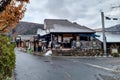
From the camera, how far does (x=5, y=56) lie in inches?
332

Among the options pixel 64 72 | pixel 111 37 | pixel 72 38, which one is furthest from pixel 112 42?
pixel 64 72

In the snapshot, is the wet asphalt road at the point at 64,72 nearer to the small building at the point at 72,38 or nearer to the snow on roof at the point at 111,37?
the small building at the point at 72,38

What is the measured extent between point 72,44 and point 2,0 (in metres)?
41.8

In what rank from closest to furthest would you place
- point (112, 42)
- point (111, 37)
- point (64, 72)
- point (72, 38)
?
point (64, 72) < point (72, 38) < point (112, 42) < point (111, 37)

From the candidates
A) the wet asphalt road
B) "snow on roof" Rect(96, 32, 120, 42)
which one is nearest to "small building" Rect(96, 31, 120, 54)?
"snow on roof" Rect(96, 32, 120, 42)

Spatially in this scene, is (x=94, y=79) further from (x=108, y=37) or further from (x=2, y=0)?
(x=108, y=37)

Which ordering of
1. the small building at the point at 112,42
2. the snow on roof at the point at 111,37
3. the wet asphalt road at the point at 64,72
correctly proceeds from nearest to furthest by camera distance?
the wet asphalt road at the point at 64,72 → the small building at the point at 112,42 → the snow on roof at the point at 111,37

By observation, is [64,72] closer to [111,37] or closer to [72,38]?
[72,38]

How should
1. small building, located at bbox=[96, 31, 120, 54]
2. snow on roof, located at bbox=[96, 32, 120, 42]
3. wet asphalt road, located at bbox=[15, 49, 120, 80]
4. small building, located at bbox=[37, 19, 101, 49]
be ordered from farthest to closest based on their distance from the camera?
snow on roof, located at bbox=[96, 32, 120, 42]
small building, located at bbox=[37, 19, 101, 49]
small building, located at bbox=[96, 31, 120, 54]
wet asphalt road, located at bbox=[15, 49, 120, 80]

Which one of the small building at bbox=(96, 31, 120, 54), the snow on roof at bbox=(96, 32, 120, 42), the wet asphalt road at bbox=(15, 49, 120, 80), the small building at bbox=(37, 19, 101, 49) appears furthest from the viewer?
the snow on roof at bbox=(96, 32, 120, 42)

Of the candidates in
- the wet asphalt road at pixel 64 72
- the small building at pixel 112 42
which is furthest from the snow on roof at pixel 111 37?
the wet asphalt road at pixel 64 72

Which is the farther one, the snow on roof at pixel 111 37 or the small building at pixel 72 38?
the snow on roof at pixel 111 37

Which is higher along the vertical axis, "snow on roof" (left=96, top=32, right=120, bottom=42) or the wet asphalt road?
"snow on roof" (left=96, top=32, right=120, bottom=42)

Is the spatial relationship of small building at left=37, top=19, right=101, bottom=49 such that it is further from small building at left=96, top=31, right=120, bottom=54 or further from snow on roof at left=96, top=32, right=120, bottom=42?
snow on roof at left=96, top=32, right=120, bottom=42
